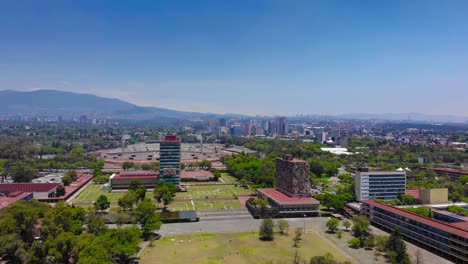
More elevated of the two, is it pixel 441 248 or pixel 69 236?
pixel 69 236

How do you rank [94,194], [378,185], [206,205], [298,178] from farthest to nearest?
[94,194], [378,185], [206,205], [298,178]

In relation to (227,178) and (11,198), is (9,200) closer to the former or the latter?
(11,198)

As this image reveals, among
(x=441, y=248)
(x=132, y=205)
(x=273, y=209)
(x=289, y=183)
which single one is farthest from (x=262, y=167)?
(x=441, y=248)

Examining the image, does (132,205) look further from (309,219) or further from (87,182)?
(87,182)

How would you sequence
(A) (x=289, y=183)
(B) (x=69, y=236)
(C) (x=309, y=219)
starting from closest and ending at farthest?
1. (B) (x=69, y=236)
2. (C) (x=309, y=219)
3. (A) (x=289, y=183)

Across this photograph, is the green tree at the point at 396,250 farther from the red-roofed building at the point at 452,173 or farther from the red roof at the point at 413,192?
the red-roofed building at the point at 452,173

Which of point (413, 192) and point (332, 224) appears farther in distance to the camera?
point (413, 192)

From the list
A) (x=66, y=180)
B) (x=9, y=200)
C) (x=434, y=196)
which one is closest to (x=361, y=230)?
(x=434, y=196)
